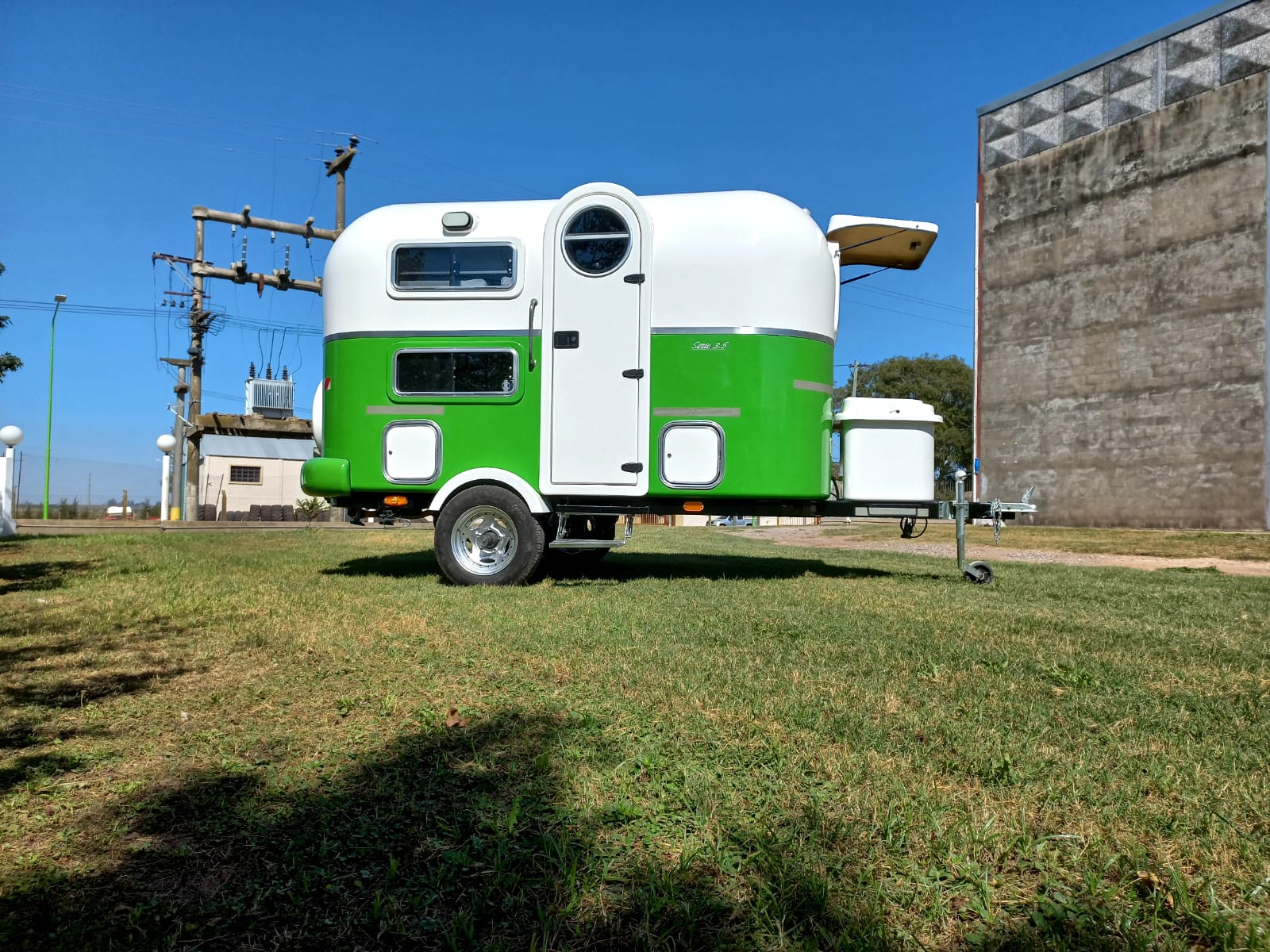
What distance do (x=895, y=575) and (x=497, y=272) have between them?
196 inches

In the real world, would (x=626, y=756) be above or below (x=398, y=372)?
below

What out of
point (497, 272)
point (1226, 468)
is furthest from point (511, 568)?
point (1226, 468)

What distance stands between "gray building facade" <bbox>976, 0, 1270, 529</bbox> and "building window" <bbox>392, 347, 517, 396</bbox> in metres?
23.1

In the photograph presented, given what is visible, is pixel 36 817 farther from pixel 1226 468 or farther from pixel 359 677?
pixel 1226 468

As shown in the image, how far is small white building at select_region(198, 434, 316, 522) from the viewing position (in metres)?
37.3

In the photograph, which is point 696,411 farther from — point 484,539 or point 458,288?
point 458,288

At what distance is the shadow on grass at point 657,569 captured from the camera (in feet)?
25.9

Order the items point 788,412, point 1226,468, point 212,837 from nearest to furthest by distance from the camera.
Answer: point 212,837 < point 788,412 < point 1226,468

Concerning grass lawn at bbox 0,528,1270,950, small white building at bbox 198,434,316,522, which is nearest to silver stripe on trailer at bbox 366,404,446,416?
grass lawn at bbox 0,528,1270,950

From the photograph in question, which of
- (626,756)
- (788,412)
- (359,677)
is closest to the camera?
(626,756)

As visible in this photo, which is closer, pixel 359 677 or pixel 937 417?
pixel 359 677

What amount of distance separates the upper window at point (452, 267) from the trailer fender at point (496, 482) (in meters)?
1.70

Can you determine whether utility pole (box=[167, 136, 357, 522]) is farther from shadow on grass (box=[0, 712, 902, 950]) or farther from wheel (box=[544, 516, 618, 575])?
shadow on grass (box=[0, 712, 902, 950])

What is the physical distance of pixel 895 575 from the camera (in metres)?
8.18
